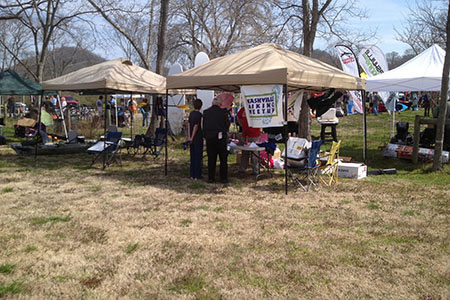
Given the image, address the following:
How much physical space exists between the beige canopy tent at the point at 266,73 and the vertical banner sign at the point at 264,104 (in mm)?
A: 146

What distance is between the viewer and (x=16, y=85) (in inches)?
507

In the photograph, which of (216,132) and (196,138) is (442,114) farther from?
(196,138)

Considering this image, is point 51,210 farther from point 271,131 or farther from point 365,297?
point 271,131

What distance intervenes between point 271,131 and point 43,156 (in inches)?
252

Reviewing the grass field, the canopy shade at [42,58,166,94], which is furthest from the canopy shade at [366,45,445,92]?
the canopy shade at [42,58,166,94]

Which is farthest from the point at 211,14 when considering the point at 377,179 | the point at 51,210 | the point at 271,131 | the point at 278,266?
the point at 278,266

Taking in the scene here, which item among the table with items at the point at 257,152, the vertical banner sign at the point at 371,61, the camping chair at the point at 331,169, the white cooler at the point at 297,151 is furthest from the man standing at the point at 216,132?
the vertical banner sign at the point at 371,61

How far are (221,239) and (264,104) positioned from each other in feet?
9.97

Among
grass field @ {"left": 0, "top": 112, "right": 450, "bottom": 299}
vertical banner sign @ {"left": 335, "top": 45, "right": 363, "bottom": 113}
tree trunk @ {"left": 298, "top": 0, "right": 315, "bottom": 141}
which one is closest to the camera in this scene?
grass field @ {"left": 0, "top": 112, "right": 450, "bottom": 299}

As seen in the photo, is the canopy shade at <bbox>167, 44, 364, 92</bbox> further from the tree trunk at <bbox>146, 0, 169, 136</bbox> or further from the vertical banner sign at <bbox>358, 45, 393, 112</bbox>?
the tree trunk at <bbox>146, 0, 169, 136</bbox>

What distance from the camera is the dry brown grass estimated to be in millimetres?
3557

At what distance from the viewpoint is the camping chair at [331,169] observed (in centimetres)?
759

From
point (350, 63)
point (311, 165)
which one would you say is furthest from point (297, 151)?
point (350, 63)

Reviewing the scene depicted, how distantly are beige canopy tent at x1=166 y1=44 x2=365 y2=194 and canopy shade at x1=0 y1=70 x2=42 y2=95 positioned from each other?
643cm
